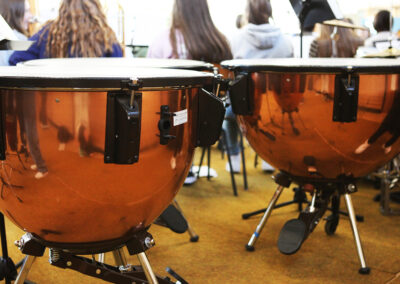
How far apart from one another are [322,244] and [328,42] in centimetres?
191

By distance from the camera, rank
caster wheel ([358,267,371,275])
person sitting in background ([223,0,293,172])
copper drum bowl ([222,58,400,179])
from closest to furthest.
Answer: copper drum bowl ([222,58,400,179])
caster wheel ([358,267,371,275])
person sitting in background ([223,0,293,172])

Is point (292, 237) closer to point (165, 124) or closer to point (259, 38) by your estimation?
point (165, 124)

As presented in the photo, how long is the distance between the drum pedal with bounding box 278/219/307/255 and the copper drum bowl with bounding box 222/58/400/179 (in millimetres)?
211

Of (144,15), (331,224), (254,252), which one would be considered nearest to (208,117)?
(254,252)

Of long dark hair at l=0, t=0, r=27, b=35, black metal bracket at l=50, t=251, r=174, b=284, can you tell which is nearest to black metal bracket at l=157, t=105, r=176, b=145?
black metal bracket at l=50, t=251, r=174, b=284

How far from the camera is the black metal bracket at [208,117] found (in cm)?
135

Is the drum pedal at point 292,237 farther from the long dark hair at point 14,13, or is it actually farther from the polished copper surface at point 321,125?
the long dark hair at point 14,13

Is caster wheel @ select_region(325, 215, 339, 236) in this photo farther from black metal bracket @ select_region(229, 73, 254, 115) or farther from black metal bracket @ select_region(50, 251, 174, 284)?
black metal bracket @ select_region(50, 251, 174, 284)

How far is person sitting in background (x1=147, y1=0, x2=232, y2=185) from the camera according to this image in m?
2.94

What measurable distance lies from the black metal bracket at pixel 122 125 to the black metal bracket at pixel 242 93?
78 cm

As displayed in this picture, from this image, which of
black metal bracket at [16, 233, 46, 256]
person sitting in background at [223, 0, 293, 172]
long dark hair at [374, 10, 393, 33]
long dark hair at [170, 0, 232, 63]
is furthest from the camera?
long dark hair at [374, 10, 393, 33]

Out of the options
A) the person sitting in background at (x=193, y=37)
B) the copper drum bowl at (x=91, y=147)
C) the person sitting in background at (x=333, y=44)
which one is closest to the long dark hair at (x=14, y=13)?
the person sitting in background at (x=193, y=37)

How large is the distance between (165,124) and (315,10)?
1.42 metres

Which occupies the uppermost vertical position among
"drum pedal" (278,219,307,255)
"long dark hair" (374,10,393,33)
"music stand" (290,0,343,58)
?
"long dark hair" (374,10,393,33)
